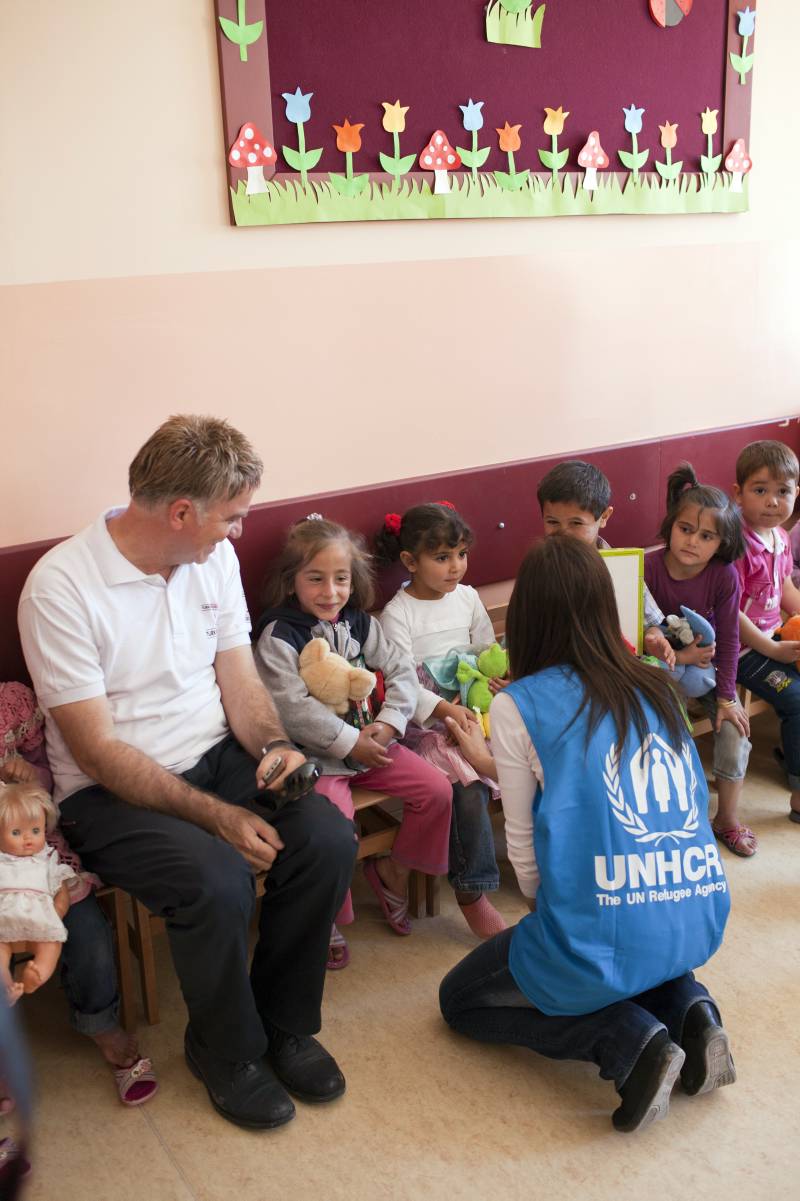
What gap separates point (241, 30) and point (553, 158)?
3.82 feet

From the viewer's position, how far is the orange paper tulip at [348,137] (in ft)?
9.53

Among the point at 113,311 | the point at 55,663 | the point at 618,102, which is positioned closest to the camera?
the point at 55,663

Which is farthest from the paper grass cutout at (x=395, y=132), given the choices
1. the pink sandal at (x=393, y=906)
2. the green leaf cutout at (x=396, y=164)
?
the pink sandal at (x=393, y=906)

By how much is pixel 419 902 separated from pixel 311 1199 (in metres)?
0.95

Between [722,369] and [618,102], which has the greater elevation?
[618,102]

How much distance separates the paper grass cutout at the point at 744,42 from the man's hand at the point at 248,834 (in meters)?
3.27

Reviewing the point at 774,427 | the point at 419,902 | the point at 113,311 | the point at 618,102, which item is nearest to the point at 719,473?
the point at 774,427

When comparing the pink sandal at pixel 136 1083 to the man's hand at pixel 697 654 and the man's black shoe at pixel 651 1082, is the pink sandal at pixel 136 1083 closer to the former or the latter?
the man's black shoe at pixel 651 1082

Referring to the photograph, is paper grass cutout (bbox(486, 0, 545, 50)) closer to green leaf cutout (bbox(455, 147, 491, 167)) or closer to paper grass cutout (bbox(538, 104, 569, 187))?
paper grass cutout (bbox(538, 104, 569, 187))

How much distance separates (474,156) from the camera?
3.21m

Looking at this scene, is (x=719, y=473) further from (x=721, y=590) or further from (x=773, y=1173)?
(x=773, y=1173)

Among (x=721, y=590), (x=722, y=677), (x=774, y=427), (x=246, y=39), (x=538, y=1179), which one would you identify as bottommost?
(x=538, y=1179)

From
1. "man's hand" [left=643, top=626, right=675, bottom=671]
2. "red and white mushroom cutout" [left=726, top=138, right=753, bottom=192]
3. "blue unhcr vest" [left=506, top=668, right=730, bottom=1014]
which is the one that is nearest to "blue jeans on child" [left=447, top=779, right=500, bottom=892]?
"blue unhcr vest" [left=506, top=668, right=730, bottom=1014]

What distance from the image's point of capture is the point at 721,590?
3270 mm
